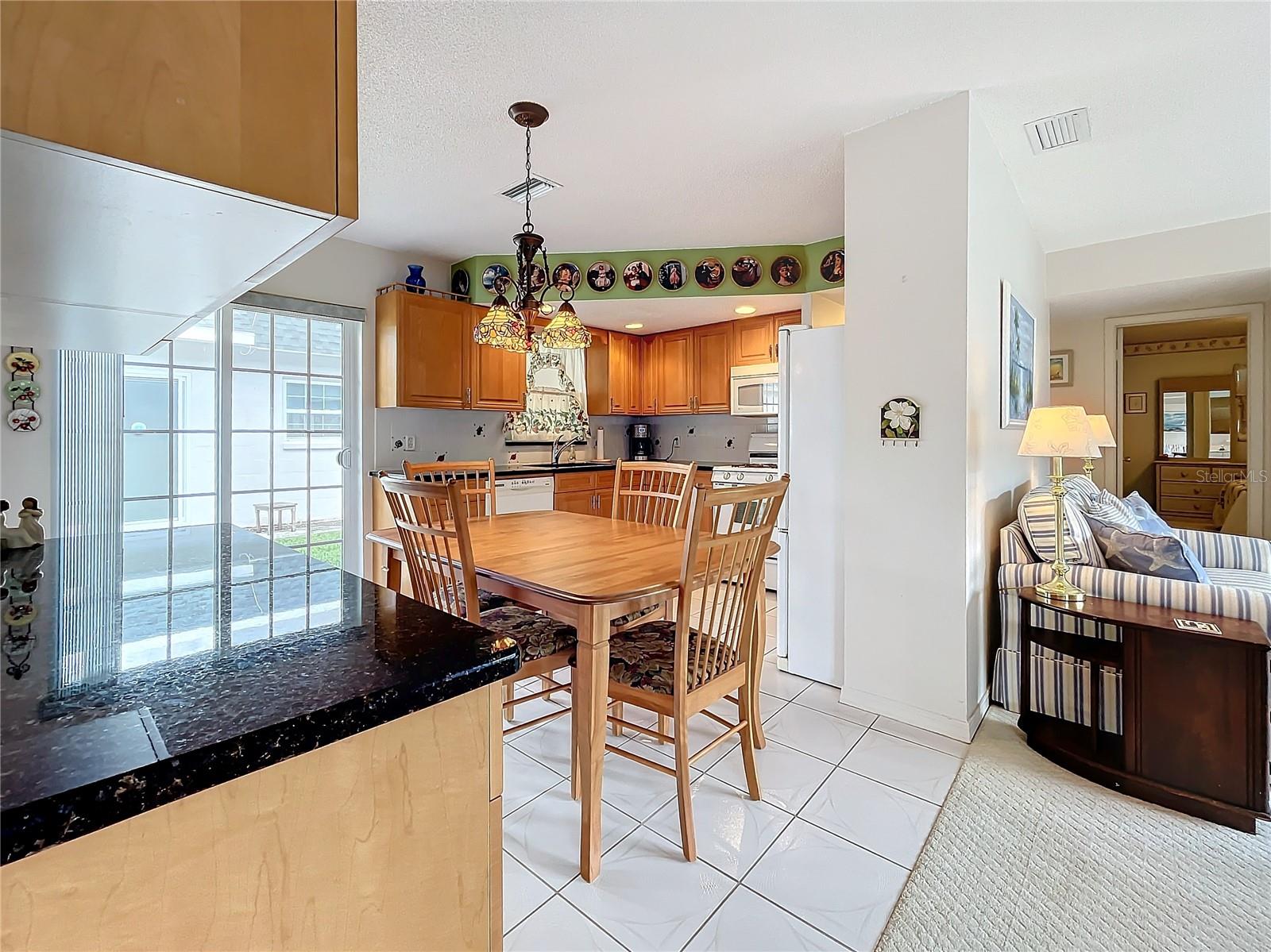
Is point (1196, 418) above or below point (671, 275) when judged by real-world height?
below

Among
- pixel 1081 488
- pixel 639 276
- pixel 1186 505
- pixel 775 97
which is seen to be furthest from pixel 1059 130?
pixel 1186 505

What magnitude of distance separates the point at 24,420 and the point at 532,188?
2.59 metres

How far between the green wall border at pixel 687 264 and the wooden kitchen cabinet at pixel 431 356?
1.04 ft

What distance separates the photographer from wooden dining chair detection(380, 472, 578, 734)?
1755mm

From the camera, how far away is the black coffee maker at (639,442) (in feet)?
19.6

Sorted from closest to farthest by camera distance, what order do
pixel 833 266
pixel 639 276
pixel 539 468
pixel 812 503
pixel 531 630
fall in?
pixel 531 630 < pixel 812 503 < pixel 833 266 < pixel 639 276 < pixel 539 468

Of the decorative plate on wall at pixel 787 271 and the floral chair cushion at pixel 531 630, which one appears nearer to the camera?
the floral chair cushion at pixel 531 630

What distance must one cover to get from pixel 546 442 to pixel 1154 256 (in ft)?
14.8

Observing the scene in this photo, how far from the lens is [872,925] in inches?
56.1

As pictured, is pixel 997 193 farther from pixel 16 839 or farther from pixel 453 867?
pixel 16 839

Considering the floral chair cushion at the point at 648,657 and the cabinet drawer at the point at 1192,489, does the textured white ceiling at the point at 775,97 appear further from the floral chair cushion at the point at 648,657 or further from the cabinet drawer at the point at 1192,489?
the cabinet drawer at the point at 1192,489

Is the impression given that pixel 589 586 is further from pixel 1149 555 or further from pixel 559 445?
pixel 559 445

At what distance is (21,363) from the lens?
2670mm

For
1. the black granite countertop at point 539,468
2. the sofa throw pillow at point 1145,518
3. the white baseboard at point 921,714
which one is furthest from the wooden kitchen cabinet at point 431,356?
the sofa throw pillow at point 1145,518
